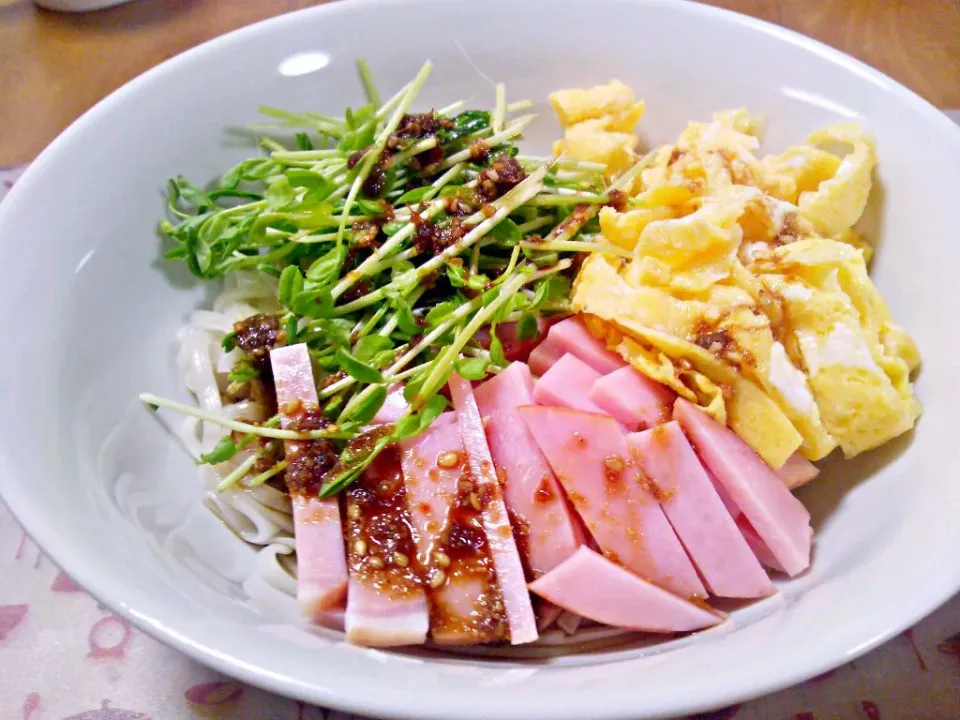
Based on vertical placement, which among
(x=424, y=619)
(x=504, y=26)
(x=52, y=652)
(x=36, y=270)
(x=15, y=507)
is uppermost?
(x=504, y=26)

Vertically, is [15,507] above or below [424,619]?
above

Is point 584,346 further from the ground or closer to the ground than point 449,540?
further from the ground

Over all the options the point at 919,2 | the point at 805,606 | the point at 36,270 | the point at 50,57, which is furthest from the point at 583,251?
the point at 50,57

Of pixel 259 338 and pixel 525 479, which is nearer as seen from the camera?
pixel 525 479

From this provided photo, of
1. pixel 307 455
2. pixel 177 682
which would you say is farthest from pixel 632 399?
pixel 177 682

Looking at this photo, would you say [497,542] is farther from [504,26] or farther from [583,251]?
[504,26]

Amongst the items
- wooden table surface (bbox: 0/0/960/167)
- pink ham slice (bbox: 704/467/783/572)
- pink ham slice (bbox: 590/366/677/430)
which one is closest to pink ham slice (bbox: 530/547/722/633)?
pink ham slice (bbox: 704/467/783/572)

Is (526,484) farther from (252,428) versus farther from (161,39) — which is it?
(161,39)
